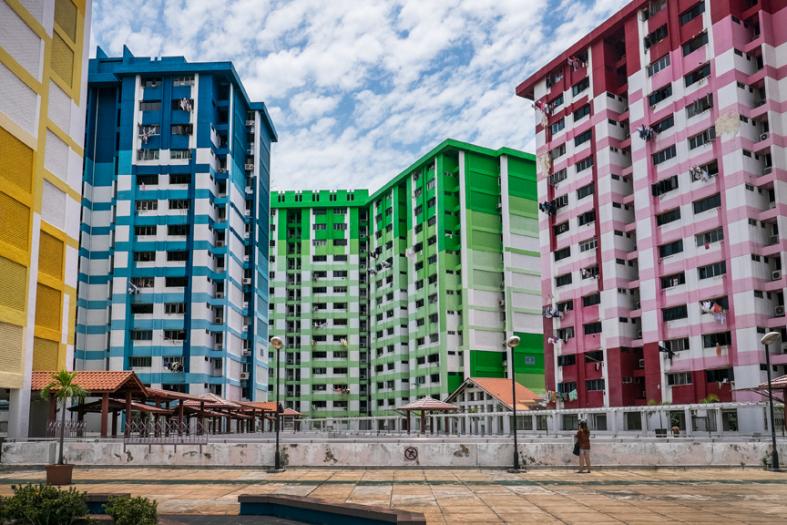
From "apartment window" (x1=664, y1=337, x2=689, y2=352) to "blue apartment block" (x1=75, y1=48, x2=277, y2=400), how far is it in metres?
47.8

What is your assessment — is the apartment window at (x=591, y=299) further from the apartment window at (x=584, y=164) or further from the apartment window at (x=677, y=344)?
the apartment window at (x=584, y=164)

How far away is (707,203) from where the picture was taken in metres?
64.3

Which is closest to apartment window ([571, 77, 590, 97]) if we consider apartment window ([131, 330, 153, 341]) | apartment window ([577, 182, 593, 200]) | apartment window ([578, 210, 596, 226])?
apartment window ([577, 182, 593, 200])

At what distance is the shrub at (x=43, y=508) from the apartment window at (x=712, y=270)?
5882 cm

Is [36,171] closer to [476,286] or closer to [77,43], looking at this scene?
[77,43]

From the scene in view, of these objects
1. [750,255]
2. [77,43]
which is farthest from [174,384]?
[750,255]

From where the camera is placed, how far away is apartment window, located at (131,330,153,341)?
85438 millimetres

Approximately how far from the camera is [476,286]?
107 m

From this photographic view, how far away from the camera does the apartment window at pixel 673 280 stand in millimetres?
66194

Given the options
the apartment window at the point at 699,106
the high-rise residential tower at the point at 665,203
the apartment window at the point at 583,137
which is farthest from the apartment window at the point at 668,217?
A: the apartment window at the point at 583,137

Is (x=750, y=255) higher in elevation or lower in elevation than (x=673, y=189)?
lower

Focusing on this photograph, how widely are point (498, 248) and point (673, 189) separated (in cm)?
4366

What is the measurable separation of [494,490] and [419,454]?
7590 mm

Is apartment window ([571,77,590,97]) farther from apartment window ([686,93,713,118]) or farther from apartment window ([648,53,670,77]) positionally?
apartment window ([686,93,713,118])
